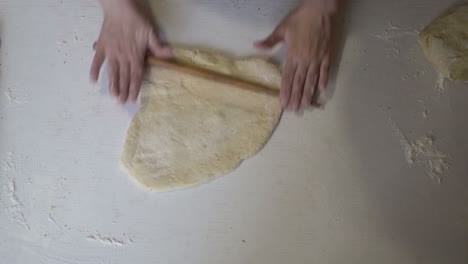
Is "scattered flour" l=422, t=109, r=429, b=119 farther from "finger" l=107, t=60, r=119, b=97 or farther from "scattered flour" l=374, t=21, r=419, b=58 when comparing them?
"finger" l=107, t=60, r=119, b=97

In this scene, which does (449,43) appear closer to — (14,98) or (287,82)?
(287,82)

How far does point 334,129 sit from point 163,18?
53cm

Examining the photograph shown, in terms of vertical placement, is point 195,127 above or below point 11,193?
above

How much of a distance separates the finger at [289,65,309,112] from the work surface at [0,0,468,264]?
0.14ft

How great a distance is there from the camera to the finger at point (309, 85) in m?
1.08

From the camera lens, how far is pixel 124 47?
42.3 inches

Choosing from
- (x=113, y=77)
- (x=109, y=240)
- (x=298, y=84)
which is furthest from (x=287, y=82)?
(x=109, y=240)

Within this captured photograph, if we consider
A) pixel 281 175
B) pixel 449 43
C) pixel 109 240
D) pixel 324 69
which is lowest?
pixel 109 240

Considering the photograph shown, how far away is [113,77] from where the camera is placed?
1077 millimetres

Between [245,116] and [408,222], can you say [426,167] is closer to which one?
[408,222]

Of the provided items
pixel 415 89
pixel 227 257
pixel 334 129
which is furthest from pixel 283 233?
pixel 415 89

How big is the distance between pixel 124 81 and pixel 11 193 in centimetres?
41

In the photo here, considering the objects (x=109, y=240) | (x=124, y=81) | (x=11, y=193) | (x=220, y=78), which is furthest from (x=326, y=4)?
(x=11, y=193)

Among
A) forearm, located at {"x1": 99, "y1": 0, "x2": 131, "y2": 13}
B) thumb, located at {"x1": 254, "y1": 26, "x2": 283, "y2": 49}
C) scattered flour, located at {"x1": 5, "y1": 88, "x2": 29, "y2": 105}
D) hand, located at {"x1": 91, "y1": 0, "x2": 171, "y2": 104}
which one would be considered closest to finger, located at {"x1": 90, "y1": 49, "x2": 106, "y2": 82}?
hand, located at {"x1": 91, "y1": 0, "x2": 171, "y2": 104}
